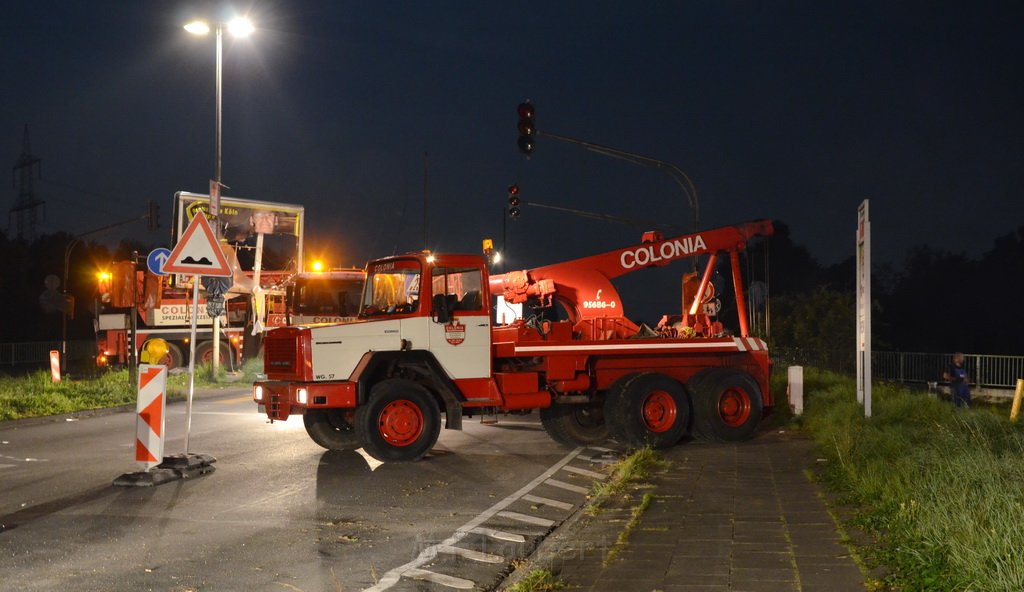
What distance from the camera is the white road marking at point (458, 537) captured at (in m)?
6.79

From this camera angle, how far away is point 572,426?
563 inches

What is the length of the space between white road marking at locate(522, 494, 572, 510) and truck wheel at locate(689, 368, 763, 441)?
4303 millimetres

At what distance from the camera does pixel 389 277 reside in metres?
13.1

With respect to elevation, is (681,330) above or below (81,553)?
above

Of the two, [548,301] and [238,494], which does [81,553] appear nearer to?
[238,494]

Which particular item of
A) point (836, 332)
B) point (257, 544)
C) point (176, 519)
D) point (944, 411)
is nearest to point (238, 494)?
point (176, 519)

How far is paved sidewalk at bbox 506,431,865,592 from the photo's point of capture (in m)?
6.25

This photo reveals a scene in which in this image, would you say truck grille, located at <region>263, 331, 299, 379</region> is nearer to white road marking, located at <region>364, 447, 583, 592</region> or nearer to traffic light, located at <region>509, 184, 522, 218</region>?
white road marking, located at <region>364, 447, 583, 592</region>

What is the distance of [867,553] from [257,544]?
4.50m

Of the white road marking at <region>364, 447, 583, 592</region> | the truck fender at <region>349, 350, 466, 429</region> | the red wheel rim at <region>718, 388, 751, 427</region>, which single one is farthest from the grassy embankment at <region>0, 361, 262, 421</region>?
the red wheel rim at <region>718, 388, 751, 427</region>

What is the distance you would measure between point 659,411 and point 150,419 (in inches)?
259

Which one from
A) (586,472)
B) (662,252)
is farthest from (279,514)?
(662,252)

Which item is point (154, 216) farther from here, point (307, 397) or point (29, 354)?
point (29, 354)

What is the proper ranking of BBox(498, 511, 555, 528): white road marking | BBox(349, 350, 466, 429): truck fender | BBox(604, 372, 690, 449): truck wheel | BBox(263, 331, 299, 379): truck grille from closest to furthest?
BBox(498, 511, 555, 528): white road marking, BBox(263, 331, 299, 379): truck grille, BBox(349, 350, 466, 429): truck fender, BBox(604, 372, 690, 449): truck wheel
